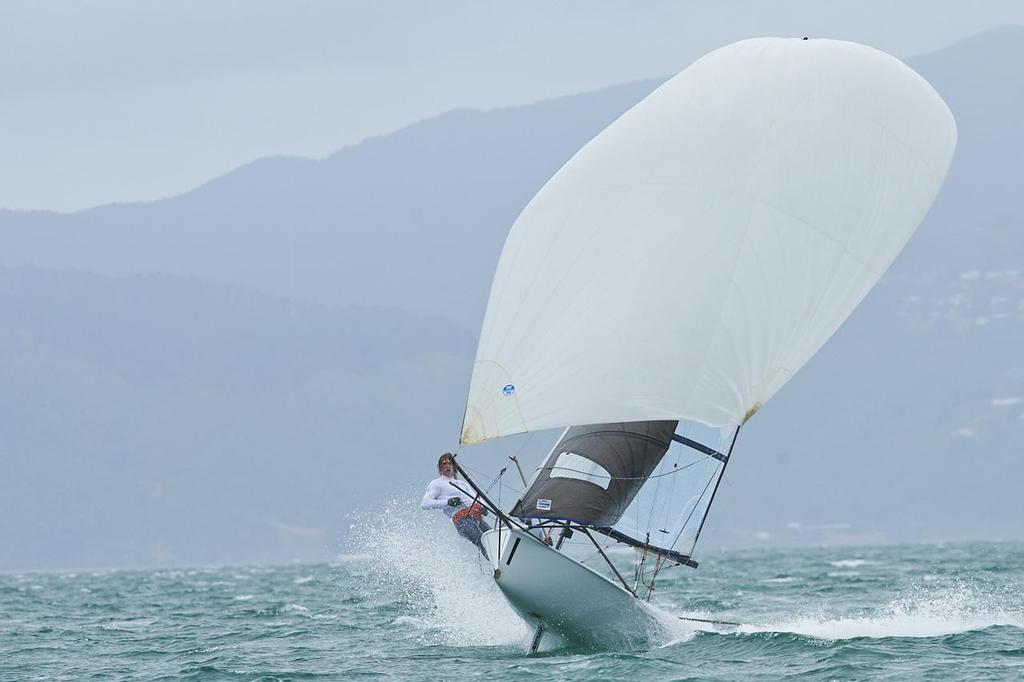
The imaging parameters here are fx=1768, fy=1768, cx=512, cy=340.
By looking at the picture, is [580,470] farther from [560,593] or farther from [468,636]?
[468,636]

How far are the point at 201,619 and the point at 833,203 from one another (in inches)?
585

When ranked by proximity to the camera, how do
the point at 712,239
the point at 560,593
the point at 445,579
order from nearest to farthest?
the point at 560,593 → the point at 712,239 → the point at 445,579

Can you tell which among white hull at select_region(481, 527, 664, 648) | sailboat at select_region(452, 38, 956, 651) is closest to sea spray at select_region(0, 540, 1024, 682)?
white hull at select_region(481, 527, 664, 648)

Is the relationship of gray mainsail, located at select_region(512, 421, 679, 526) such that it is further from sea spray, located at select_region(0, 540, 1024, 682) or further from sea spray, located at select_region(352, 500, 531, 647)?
sea spray, located at select_region(0, 540, 1024, 682)

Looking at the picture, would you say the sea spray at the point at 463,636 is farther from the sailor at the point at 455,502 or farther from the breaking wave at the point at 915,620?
the sailor at the point at 455,502

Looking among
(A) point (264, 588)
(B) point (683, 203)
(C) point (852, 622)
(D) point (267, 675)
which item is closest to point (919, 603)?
(C) point (852, 622)

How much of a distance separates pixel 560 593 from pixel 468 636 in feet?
11.8

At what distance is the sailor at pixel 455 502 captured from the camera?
22047mm

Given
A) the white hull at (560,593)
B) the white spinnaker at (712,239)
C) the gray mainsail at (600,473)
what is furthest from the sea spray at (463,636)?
the white spinnaker at (712,239)

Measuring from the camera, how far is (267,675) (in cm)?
2027

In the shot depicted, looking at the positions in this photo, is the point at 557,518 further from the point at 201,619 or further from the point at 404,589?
the point at 404,589

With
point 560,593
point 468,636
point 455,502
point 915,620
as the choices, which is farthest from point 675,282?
point 915,620

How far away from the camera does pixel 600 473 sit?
21828 millimetres

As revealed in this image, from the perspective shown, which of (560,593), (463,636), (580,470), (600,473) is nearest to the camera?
(560,593)
